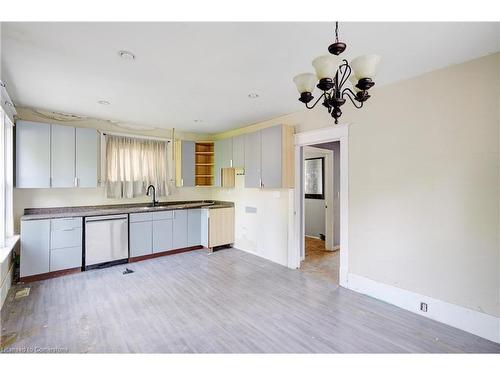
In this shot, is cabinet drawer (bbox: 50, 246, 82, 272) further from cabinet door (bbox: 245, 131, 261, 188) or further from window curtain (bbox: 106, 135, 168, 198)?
cabinet door (bbox: 245, 131, 261, 188)

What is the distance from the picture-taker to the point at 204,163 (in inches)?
221

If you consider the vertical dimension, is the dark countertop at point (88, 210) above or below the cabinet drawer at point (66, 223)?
above

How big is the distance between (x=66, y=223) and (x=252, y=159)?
3034 millimetres

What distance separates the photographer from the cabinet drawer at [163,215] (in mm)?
4465

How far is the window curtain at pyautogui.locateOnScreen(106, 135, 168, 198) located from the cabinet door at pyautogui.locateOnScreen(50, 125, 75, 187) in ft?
1.98

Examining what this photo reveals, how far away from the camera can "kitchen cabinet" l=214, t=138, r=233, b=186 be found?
16.1ft

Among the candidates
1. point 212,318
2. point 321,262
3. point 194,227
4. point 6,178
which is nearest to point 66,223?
point 6,178

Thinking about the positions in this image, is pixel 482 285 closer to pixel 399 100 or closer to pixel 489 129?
pixel 489 129

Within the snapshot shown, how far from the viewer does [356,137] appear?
3.07 m

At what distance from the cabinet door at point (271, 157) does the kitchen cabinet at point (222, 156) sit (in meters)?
0.98

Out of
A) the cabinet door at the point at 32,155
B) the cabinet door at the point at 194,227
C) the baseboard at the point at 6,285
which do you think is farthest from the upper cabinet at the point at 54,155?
the cabinet door at the point at 194,227

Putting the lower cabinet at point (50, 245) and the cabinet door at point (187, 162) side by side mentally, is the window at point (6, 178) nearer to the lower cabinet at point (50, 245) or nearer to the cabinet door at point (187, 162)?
the lower cabinet at point (50, 245)

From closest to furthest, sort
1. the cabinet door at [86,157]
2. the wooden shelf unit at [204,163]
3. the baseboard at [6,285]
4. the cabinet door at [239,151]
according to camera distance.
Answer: the baseboard at [6,285]
the cabinet door at [86,157]
the cabinet door at [239,151]
the wooden shelf unit at [204,163]

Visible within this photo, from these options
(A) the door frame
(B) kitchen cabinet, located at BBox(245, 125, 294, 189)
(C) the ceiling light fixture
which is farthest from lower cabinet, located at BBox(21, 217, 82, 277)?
(A) the door frame
